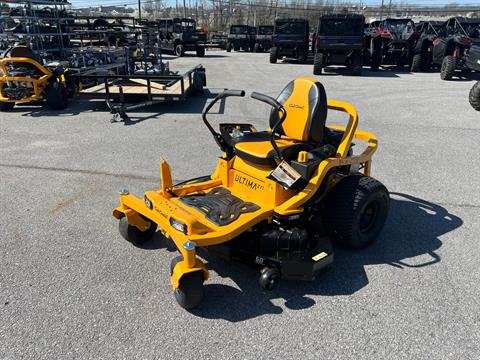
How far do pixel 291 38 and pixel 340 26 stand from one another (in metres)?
3.37

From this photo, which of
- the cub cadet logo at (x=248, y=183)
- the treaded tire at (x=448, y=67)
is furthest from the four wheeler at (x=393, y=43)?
the cub cadet logo at (x=248, y=183)

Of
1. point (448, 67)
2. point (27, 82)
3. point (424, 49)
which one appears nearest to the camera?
point (27, 82)

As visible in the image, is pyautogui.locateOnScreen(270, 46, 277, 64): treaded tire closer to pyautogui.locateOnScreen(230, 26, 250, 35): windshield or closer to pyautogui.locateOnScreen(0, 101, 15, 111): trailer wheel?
pyautogui.locateOnScreen(230, 26, 250, 35): windshield

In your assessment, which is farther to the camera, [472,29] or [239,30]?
[239,30]

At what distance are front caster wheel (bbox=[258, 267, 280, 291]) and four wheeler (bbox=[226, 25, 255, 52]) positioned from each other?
84.1 feet

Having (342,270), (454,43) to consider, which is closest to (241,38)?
(454,43)

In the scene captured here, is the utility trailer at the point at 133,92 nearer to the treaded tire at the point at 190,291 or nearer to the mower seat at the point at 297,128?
the mower seat at the point at 297,128

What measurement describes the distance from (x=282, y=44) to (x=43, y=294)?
55.5ft

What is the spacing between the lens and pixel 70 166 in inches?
214

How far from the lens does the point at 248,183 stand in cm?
334

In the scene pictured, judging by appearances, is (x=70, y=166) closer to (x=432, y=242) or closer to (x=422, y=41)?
(x=432, y=242)

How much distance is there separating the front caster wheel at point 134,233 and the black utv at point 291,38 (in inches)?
629

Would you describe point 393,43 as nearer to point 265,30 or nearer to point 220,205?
point 265,30

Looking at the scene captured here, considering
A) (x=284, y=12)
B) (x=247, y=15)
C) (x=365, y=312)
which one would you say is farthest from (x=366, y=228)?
(x=284, y=12)
